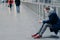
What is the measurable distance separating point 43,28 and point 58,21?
543 mm

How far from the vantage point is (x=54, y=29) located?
6.91m

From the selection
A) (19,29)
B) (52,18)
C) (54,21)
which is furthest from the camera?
(19,29)

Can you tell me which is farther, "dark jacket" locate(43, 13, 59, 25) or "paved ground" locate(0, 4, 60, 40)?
"paved ground" locate(0, 4, 60, 40)

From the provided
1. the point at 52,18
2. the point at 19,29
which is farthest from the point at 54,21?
the point at 19,29

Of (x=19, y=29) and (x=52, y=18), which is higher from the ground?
(x=52, y=18)

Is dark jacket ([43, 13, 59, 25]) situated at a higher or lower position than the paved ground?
higher

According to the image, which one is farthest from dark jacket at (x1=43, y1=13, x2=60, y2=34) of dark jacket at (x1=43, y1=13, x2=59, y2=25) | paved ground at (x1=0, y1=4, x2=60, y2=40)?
paved ground at (x1=0, y1=4, x2=60, y2=40)

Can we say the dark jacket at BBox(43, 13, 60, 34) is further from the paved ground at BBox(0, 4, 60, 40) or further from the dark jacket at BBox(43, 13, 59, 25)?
the paved ground at BBox(0, 4, 60, 40)

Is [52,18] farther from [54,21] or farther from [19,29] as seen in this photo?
[19,29]

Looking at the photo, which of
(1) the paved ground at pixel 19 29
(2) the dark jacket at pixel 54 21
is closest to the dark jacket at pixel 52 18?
(2) the dark jacket at pixel 54 21

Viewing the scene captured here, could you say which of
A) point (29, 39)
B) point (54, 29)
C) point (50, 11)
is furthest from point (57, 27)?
point (29, 39)

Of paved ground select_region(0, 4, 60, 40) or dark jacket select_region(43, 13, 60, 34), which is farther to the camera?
paved ground select_region(0, 4, 60, 40)

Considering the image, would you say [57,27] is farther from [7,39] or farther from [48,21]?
[7,39]

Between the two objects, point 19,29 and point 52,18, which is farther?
point 19,29
